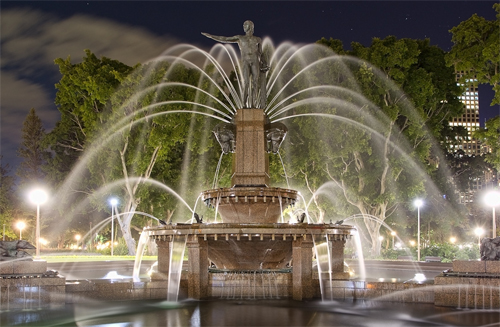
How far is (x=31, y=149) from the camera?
74500mm

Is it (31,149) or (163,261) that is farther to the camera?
(31,149)

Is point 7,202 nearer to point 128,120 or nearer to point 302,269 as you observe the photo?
point 128,120

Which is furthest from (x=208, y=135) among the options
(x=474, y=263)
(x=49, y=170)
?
(x=474, y=263)

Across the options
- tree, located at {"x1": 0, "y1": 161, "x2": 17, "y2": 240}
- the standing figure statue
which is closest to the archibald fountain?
the standing figure statue

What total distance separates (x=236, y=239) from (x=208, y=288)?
1.69 meters

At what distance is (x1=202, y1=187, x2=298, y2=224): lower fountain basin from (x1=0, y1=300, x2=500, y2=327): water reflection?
15.0ft

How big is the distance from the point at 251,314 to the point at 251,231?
2627 millimetres

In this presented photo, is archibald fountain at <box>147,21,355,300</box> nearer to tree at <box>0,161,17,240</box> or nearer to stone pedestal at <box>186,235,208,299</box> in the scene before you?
stone pedestal at <box>186,235,208,299</box>

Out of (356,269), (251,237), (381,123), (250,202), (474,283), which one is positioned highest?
(381,123)

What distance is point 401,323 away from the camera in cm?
1291

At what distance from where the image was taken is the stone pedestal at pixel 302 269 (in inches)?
648

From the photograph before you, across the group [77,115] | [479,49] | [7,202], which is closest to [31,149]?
[7,202]

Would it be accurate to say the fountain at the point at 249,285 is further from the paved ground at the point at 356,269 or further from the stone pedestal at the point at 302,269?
the paved ground at the point at 356,269

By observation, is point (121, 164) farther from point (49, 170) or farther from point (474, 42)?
point (474, 42)
